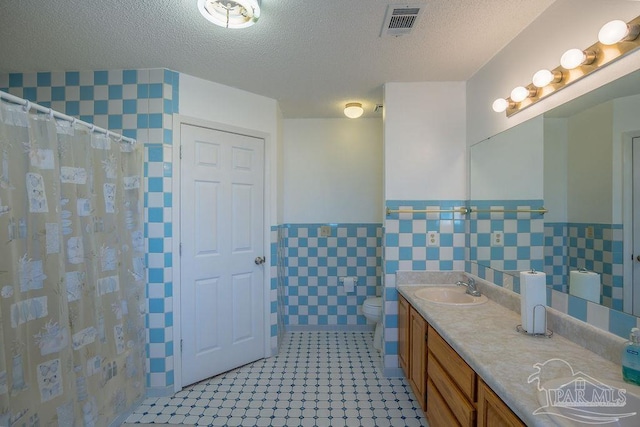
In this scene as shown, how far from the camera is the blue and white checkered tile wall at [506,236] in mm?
1564

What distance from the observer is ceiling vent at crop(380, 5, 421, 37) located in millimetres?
1503

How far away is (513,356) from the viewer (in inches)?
45.1

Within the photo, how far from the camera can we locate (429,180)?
7.70ft

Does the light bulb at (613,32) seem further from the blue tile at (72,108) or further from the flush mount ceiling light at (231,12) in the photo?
the blue tile at (72,108)

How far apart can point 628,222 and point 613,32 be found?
0.67 metres

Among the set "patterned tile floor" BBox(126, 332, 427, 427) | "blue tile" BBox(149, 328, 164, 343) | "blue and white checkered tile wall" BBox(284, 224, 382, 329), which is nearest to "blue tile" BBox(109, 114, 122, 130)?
"blue tile" BBox(149, 328, 164, 343)

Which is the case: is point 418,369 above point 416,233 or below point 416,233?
below

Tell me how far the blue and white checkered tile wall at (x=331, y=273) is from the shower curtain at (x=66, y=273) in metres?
1.61

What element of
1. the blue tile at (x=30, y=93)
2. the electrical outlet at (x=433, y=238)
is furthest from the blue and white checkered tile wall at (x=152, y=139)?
the electrical outlet at (x=433, y=238)

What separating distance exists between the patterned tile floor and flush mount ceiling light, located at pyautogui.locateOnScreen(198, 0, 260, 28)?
2.23 meters

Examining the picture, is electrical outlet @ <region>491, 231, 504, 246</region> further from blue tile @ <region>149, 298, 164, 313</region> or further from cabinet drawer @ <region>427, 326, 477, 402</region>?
blue tile @ <region>149, 298, 164, 313</region>

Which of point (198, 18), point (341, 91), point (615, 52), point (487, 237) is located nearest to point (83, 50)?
point (198, 18)

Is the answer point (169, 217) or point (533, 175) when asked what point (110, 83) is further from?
point (533, 175)

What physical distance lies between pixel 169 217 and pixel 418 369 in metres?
1.93
